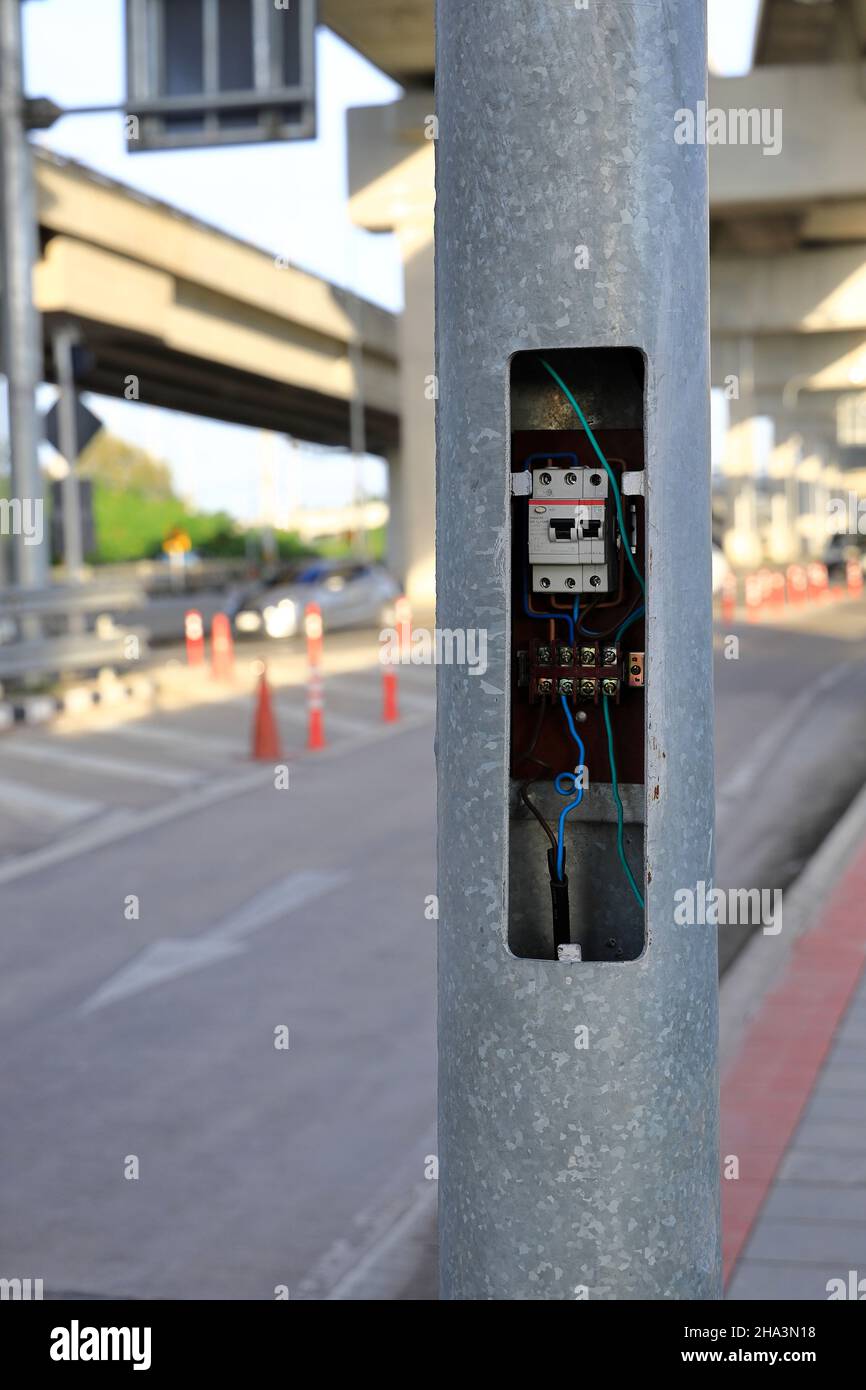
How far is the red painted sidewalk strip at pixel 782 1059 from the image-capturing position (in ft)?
17.9

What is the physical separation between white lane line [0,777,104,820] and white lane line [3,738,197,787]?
3.29 ft

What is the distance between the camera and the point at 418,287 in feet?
144

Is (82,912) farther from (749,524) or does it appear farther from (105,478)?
(105,478)

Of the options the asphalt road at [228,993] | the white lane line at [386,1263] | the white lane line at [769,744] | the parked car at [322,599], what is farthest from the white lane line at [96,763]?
the parked car at [322,599]

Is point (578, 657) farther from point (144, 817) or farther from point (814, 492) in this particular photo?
point (814, 492)

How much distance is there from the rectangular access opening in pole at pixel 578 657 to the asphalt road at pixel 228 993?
9.59 ft

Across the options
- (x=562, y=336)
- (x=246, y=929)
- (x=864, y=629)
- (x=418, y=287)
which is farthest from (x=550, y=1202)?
(x=418, y=287)

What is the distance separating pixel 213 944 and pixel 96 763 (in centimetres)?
696

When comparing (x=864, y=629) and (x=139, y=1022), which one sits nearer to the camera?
(x=139, y=1022)

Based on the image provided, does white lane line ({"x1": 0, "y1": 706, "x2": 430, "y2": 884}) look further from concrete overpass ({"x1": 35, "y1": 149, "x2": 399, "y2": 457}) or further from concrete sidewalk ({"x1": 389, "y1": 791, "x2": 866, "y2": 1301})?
concrete overpass ({"x1": 35, "y1": 149, "x2": 399, "y2": 457})

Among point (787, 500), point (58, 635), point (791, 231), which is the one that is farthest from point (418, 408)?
point (787, 500)

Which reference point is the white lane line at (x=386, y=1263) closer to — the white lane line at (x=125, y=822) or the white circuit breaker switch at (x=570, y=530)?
the white circuit breaker switch at (x=570, y=530)

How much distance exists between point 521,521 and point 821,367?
6641cm

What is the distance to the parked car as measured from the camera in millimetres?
34938
